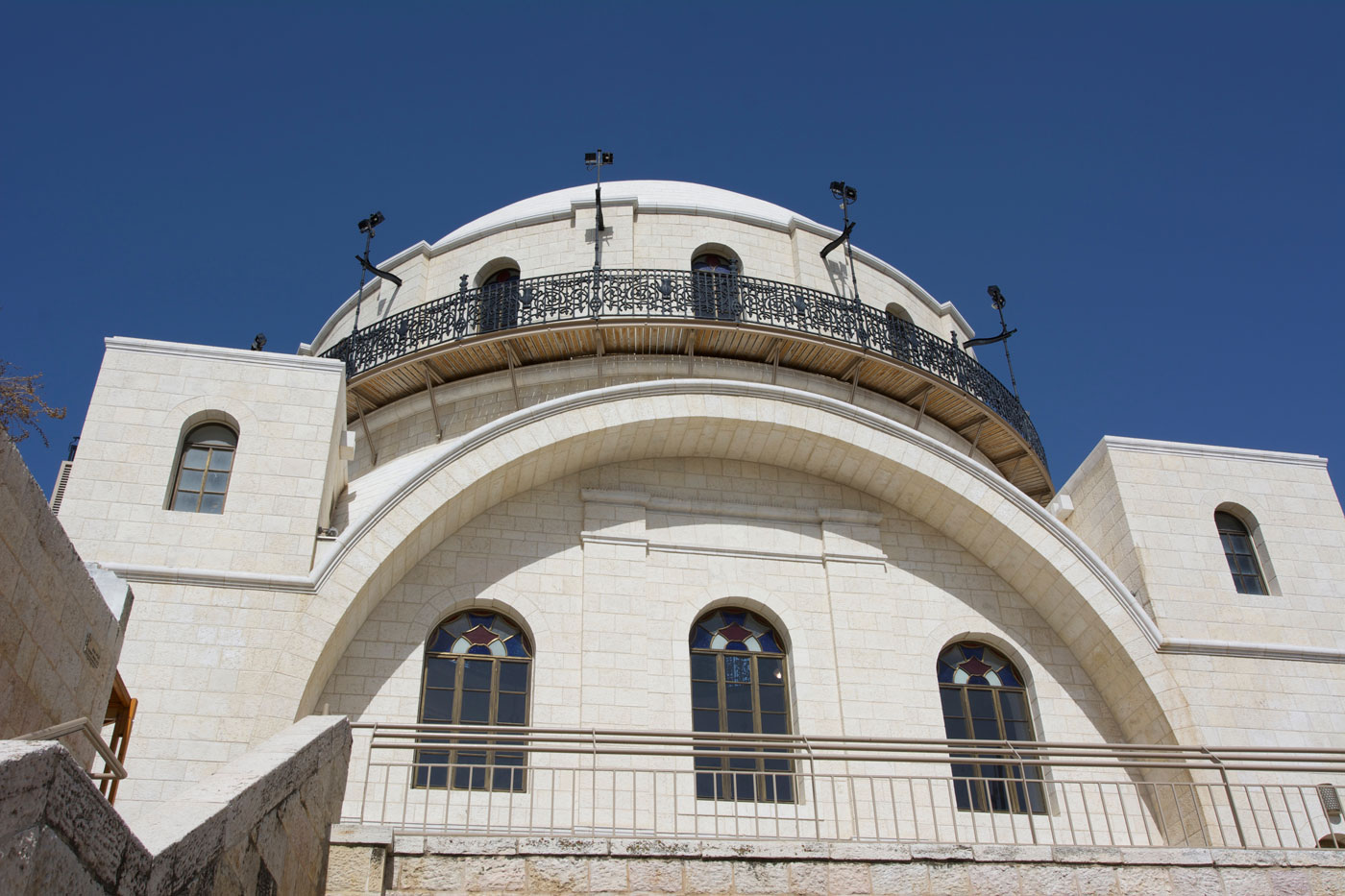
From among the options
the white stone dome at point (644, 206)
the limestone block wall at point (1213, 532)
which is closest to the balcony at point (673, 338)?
the white stone dome at point (644, 206)

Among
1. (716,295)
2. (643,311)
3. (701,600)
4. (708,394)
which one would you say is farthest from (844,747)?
(716,295)

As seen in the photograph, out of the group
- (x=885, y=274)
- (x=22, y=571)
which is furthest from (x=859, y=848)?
(x=885, y=274)

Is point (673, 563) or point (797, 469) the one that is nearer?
point (673, 563)

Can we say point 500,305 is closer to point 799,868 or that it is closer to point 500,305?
point 500,305

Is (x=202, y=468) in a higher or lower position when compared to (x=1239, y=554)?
higher

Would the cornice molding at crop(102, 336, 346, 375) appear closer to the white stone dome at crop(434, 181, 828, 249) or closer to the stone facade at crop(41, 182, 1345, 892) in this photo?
the stone facade at crop(41, 182, 1345, 892)

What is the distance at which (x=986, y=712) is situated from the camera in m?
11.6

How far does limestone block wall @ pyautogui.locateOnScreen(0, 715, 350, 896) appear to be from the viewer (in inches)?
121

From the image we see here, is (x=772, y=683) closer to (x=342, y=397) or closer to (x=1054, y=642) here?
(x=1054, y=642)

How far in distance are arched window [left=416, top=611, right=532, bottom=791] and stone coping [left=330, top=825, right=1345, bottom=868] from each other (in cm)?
349

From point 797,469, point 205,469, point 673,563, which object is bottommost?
point 673,563

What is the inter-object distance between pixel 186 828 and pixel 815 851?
408cm

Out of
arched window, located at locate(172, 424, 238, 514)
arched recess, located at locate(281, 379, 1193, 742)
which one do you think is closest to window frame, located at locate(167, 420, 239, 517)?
arched window, located at locate(172, 424, 238, 514)

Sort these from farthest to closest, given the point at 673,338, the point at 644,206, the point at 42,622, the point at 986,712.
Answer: the point at 644,206, the point at 673,338, the point at 986,712, the point at 42,622
